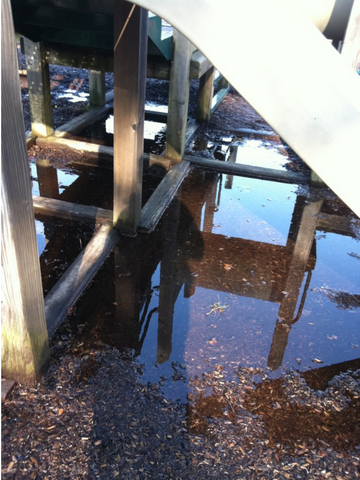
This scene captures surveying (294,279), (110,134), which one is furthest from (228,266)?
(110,134)

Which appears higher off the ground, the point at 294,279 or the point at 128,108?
the point at 128,108

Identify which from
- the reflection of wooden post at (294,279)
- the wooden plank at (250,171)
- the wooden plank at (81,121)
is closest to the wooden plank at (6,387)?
the reflection of wooden post at (294,279)

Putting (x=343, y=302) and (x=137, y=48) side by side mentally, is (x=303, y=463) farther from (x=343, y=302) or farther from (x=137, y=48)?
(x=137, y=48)

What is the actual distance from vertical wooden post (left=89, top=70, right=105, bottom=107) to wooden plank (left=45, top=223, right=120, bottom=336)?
19.6ft

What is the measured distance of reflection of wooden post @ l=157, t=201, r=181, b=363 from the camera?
3.65m

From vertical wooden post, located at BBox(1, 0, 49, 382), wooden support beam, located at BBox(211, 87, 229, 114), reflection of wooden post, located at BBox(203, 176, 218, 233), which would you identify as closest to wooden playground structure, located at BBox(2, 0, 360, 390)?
vertical wooden post, located at BBox(1, 0, 49, 382)

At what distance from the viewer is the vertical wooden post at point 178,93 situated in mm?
6387

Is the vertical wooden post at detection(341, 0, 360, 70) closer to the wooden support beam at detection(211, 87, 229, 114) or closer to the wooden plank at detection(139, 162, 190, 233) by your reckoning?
the wooden plank at detection(139, 162, 190, 233)

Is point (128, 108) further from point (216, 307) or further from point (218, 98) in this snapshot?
point (218, 98)

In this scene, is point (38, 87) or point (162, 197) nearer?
point (162, 197)

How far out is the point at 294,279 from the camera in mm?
4730

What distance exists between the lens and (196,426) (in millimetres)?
2908

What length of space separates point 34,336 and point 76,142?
5.29m

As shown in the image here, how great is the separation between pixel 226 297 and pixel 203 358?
948 millimetres
